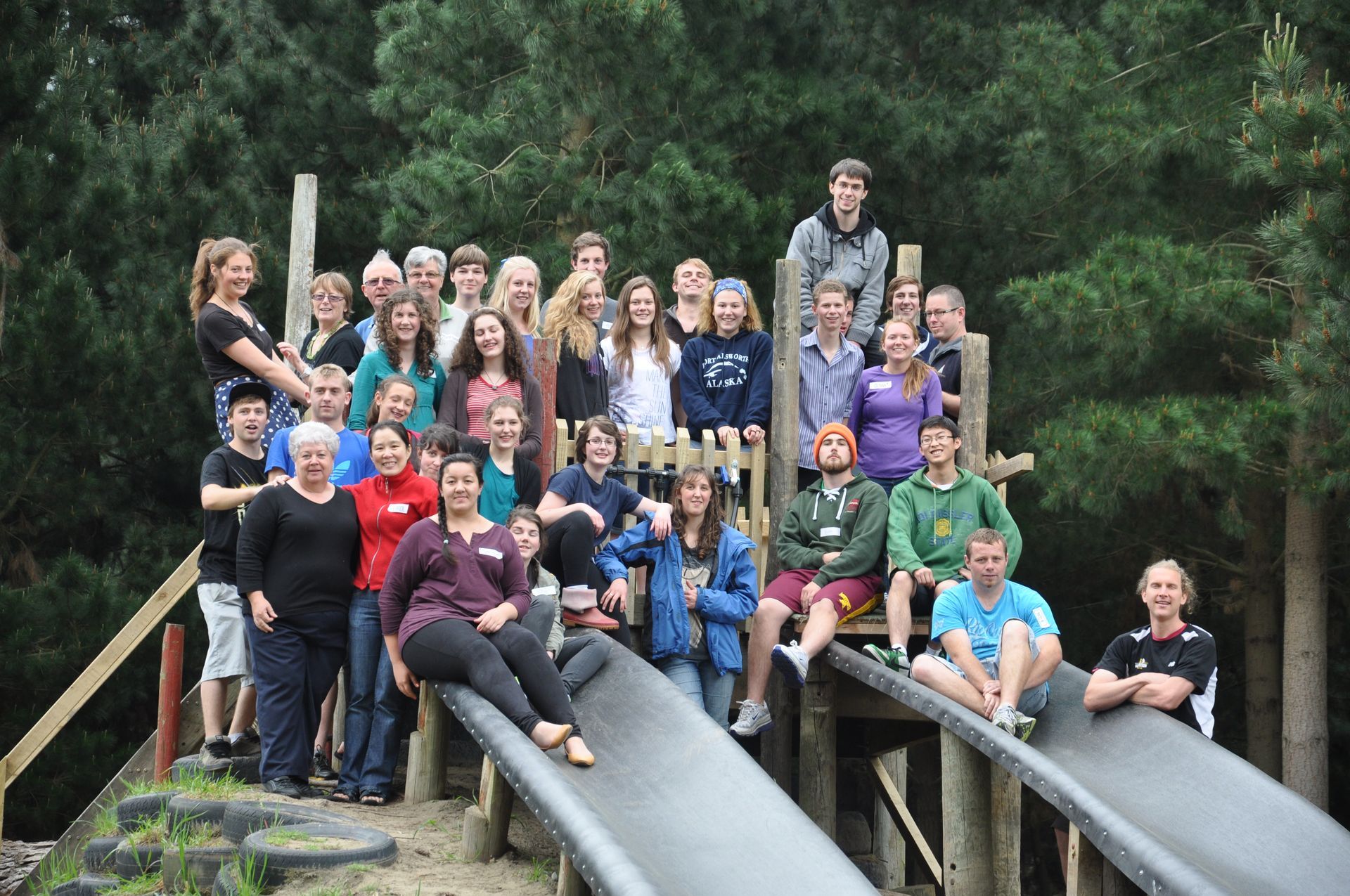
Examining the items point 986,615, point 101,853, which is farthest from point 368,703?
point 986,615

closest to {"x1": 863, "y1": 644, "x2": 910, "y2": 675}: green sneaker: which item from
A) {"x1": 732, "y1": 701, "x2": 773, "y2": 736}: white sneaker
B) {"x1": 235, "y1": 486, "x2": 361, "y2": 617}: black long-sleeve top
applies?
{"x1": 732, "y1": 701, "x2": 773, "y2": 736}: white sneaker

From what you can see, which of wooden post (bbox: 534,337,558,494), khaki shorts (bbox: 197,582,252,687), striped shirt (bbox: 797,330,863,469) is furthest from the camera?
striped shirt (bbox: 797,330,863,469)

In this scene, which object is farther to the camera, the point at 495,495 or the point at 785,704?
the point at 785,704

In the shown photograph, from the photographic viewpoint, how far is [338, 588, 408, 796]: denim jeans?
6.15 m

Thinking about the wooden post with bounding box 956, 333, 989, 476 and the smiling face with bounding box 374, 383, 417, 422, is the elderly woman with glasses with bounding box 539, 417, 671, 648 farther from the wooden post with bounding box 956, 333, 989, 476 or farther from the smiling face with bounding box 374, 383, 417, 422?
the wooden post with bounding box 956, 333, 989, 476

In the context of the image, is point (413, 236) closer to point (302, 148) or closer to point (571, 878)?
point (302, 148)

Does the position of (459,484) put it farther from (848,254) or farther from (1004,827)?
(848,254)

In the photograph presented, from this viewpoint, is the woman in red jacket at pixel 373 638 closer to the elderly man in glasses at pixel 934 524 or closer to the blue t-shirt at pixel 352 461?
the blue t-shirt at pixel 352 461

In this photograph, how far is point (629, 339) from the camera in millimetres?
7918

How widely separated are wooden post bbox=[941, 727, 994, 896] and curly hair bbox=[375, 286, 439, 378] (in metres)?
2.86

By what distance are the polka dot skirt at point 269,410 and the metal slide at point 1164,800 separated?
2.89 metres

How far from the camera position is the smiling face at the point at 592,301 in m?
7.70

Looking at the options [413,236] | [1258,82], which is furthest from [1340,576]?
[413,236]

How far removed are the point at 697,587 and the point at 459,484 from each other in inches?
62.7
